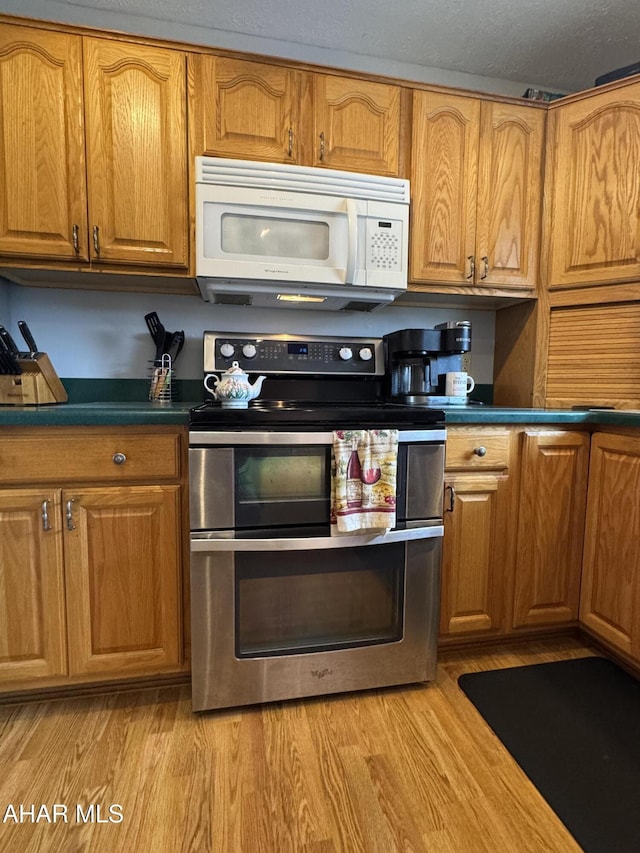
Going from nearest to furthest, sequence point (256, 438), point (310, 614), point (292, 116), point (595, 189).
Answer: point (256, 438) < point (310, 614) < point (292, 116) < point (595, 189)

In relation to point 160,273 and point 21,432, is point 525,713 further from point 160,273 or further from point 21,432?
point 160,273

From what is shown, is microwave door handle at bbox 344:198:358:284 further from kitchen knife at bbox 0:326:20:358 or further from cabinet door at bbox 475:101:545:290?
kitchen knife at bbox 0:326:20:358

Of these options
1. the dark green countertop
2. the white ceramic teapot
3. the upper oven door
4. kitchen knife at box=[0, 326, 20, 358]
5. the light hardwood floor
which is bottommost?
the light hardwood floor

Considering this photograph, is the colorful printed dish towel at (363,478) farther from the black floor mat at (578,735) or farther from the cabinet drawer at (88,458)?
the black floor mat at (578,735)

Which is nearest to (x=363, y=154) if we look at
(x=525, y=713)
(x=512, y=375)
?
(x=512, y=375)

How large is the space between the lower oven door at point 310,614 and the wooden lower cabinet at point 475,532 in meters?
0.13

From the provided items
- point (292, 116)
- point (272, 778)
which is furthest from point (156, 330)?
point (272, 778)

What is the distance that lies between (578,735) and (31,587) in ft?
5.48

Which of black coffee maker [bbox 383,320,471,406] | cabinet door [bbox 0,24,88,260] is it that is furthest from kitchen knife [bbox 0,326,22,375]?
black coffee maker [bbox 383,320,471,406]

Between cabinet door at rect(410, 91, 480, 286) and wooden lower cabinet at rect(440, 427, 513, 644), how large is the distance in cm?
75

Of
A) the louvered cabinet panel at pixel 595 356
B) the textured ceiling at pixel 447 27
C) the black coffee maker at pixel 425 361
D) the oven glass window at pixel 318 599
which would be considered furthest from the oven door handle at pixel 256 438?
the textured ceiling at pixel 447 27

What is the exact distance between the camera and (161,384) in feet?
6.17

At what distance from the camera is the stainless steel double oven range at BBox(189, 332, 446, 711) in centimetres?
132

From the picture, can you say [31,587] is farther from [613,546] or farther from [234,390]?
[613,546]
